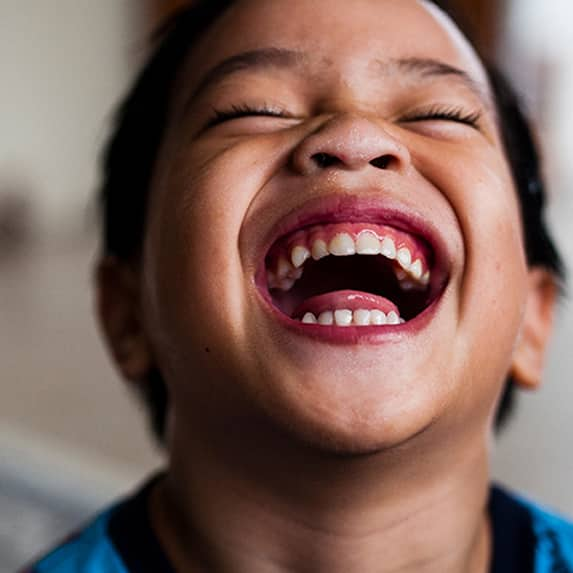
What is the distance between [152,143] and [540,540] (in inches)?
21.7

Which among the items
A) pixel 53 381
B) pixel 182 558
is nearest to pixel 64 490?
pixel 53 381

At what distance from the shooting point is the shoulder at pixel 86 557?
907 mm

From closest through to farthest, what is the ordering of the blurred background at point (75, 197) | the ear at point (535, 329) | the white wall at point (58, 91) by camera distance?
the ear at point (535, 329), the blurred background at point (75, 197), the white wall at point (58, 91)

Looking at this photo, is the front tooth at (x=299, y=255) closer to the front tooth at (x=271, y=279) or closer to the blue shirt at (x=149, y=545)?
the front tooth at (x=271, y=279)

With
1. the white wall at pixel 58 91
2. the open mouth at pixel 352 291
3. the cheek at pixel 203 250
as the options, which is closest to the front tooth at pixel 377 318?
the open mouth at pixel 352 291

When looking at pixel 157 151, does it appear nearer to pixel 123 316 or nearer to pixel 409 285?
pixel 123 316

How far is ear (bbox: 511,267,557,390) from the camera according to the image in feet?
3.28

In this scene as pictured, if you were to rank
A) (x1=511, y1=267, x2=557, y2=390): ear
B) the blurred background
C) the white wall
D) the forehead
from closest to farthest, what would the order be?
the forehead → (x1=511, y1=267, x2=557, y2=390): ear → the blurred background → the white wall

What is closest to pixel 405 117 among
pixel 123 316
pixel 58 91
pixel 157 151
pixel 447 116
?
pixel 447 116

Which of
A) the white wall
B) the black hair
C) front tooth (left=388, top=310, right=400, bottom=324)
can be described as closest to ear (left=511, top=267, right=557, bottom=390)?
the black hair

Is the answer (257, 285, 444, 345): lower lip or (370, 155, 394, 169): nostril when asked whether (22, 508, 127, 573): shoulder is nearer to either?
(257, 285, 444, 345): lower lip

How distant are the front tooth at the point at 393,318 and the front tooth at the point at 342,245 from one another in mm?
61

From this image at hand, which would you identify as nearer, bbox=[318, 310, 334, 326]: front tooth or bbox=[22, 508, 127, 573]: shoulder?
bbox=[318, 310, 334, 326]: front tooth

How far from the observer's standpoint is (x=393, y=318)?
782 millimetres
